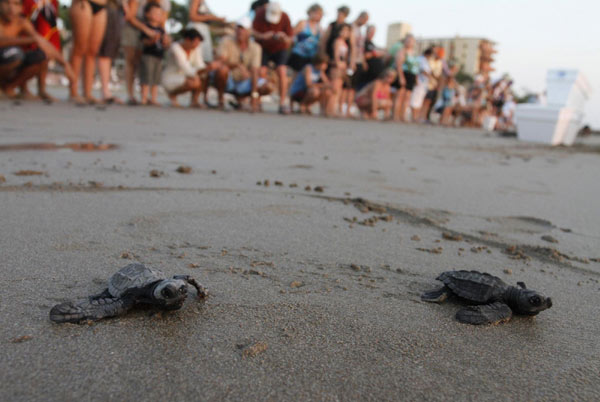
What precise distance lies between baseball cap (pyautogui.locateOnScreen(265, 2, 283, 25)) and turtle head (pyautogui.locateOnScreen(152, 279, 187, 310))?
655 centimetres

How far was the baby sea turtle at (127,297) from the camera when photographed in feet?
3.21

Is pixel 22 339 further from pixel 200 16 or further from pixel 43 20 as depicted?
pixel 200 16

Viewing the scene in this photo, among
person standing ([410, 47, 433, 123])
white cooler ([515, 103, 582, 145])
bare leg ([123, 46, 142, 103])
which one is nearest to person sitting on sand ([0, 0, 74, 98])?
bare leg ([123, 46, 142, 103])

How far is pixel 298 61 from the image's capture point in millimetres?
7770

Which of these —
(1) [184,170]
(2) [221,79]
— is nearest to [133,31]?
(2) [221,79]

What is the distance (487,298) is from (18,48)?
18.6 feet

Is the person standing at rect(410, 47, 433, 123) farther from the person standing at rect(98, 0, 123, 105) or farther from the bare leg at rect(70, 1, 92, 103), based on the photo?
the bare leg at rect(70, 1, 92, 103)

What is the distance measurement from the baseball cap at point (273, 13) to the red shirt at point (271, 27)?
0.16 feet

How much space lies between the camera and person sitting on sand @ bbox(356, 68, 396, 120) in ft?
27.8

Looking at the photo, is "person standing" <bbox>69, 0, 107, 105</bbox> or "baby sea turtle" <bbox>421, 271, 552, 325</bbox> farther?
"person standing" <bbox>69, 0, 107, 105</bbox>

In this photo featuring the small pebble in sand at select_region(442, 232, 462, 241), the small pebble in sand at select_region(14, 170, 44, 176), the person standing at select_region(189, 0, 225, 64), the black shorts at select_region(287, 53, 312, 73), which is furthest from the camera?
the black shorts at select_region(287, 53, 312, 73)

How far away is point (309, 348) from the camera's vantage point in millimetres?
973

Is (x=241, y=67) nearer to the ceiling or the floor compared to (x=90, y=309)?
nearer to the ceiling

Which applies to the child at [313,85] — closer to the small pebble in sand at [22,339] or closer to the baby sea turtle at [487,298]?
the baby sea turtle at [487,298]
